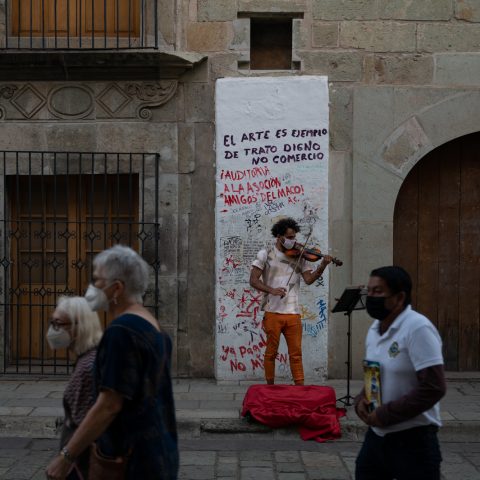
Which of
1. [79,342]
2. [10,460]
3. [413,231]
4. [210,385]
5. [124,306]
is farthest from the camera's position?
[413,231]

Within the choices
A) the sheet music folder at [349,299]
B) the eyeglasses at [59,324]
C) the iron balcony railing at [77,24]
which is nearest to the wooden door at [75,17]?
the iron balcony railing at [77,24]

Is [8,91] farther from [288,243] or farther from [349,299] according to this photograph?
[349,299]

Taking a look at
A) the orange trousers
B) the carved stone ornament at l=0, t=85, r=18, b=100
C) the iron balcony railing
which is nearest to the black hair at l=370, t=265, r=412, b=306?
the orange trousers

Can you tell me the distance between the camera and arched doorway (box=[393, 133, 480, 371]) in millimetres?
9875

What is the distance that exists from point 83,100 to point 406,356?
21.7ft

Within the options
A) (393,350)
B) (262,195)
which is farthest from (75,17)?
(393,350)

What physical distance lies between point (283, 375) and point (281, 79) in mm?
3297

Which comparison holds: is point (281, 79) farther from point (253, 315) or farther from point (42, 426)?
point (42, 426)

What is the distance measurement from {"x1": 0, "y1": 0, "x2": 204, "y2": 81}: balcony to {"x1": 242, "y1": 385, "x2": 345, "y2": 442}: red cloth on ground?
153 inches

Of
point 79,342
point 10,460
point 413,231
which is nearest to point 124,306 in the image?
point 79,342

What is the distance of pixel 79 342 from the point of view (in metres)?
3.94

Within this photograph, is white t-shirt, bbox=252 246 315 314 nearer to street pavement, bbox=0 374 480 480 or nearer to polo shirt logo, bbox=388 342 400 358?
street pavement, bbox=0 374 480 480

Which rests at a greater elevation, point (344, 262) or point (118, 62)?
point (118, 62)

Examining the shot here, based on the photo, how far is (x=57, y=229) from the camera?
9852 millimetres
